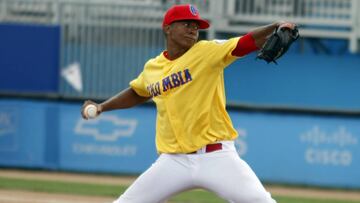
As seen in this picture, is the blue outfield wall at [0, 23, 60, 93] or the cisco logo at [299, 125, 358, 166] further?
the blue outfield wall at [0, 23, 60, 93]

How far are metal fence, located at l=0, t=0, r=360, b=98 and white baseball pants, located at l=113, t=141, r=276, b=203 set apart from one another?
975cm

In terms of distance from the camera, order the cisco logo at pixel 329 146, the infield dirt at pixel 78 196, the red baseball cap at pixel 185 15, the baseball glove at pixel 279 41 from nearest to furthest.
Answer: the baseball glove at pixel 279 41 → the red baseball cap at pixel 185 15 → the infield dirt at pixel 78 196 → the cisco logo at pixel 329 146

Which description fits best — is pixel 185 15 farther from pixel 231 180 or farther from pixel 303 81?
pixel 303 81

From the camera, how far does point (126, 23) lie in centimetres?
1698

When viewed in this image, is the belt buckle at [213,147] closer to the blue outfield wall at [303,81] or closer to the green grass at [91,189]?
the green grass at [91,189]

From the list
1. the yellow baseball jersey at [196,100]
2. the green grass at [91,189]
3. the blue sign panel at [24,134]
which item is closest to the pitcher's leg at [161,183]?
the yellow baseball jersey at [196,100]

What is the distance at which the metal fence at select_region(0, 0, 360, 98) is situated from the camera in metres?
16.8

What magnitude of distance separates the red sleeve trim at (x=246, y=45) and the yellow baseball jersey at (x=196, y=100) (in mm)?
89

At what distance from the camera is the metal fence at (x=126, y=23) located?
A: 16.8 metres

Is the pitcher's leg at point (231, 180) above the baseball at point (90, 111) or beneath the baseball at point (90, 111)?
beneath

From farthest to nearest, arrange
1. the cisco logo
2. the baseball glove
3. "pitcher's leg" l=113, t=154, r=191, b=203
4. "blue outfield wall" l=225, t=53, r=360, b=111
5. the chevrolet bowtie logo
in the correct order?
the chevrolet bowtie logo
"blue outfield wall" l=225, t=53, r=360, b=111
the cisco logo
"pitcher's leg" l=113, t=154, r=191, b=203
the baseball glove

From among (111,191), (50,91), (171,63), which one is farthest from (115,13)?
(171,63)

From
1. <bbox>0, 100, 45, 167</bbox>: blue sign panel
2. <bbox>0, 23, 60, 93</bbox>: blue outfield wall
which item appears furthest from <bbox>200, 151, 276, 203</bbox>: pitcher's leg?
<bbox>0, 23, 60, 93</bbox>: blue outfield wall

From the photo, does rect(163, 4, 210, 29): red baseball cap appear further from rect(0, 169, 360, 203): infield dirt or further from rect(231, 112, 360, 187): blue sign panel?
rect(231, 112, 360, 187): blue sign panel
